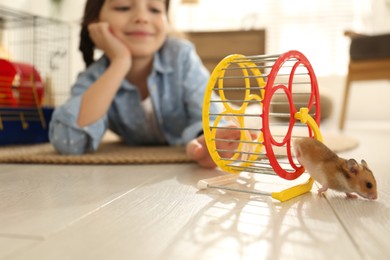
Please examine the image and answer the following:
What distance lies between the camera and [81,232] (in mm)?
467

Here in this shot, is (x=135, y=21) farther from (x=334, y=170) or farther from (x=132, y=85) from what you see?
(x=334, y=170)

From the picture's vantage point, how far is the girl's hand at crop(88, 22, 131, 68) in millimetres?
1294

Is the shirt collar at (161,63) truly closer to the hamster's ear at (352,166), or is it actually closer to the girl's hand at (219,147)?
the girl's hand at (219,147)

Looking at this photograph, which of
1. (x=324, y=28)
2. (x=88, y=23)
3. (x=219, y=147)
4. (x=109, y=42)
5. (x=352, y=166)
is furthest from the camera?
(x=324, y=28)

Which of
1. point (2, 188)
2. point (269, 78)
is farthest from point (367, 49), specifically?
point (2, 188)

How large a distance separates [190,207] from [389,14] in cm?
363

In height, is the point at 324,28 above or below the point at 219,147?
above

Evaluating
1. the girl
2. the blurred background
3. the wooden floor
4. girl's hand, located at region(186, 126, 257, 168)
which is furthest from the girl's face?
the blurred background

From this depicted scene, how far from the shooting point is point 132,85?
1.45 meters

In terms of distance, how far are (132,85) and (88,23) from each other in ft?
0.84

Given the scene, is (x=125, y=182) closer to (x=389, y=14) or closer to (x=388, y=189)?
(x=388, y=189)

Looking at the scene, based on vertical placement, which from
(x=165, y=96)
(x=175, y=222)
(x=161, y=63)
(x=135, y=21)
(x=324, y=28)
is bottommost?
(x=175, y=222)

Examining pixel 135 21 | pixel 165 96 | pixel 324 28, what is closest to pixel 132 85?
pixel 165 96

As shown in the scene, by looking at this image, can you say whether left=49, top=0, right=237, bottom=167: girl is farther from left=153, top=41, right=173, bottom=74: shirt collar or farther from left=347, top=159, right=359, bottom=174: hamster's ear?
left=347, top=159, right=359, bottom=174: hamster's ear
